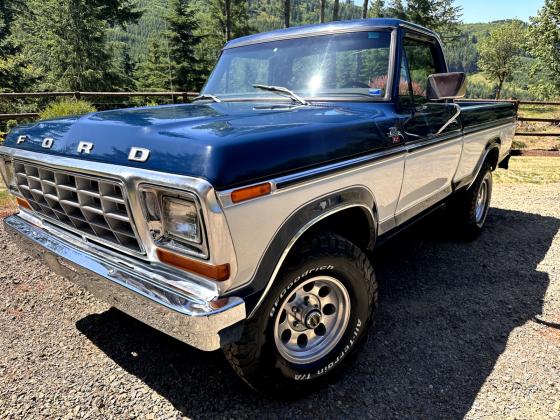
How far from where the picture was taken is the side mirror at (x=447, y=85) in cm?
282

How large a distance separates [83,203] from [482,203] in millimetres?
4395

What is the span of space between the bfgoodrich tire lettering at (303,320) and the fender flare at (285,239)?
0.08 m

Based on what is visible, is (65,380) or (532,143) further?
(532,143)

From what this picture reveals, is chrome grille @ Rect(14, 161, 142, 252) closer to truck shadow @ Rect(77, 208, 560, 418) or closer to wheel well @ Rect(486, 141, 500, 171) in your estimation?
truck shadow @ Rect(77, 208, 560, 418)

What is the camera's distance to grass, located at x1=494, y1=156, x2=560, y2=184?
7.55 metres

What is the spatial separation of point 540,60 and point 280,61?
30.0 meters

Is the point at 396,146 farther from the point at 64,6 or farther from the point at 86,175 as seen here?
the point at 64,6

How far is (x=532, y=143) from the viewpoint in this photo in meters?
14.9

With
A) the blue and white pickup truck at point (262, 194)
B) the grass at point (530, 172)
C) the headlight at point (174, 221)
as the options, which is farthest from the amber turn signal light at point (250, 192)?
the grass at point (530, 172)

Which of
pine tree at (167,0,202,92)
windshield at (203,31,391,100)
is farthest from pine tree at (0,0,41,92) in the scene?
windshield at (203,31,391,100)

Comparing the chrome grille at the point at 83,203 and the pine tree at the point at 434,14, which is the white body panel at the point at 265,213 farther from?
the pine tree at the point at 434,14

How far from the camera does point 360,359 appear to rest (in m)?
2.56

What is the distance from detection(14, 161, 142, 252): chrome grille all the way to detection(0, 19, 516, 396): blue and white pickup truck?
10 millimetres

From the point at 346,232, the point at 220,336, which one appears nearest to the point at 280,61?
the point at 346,232
